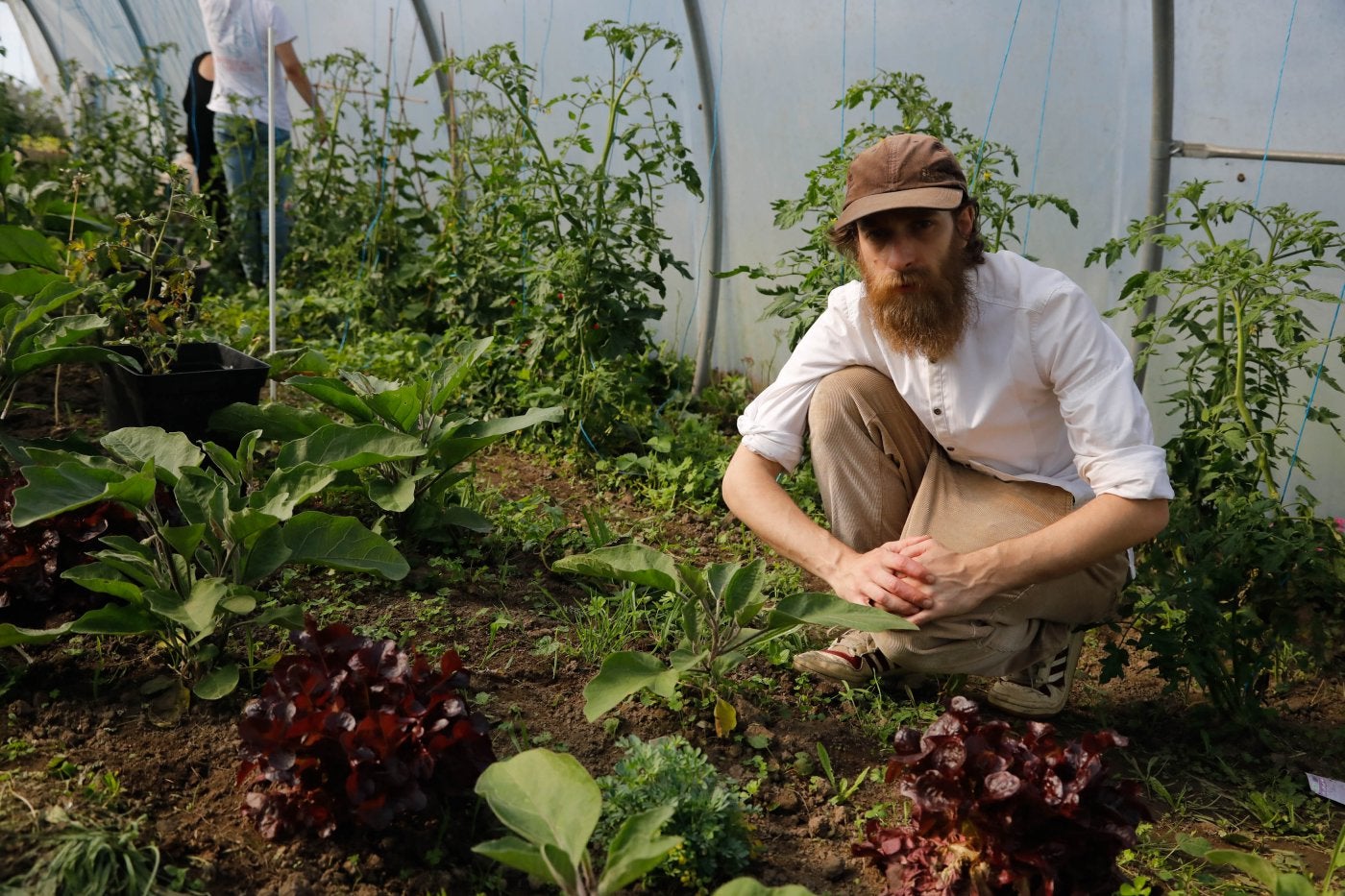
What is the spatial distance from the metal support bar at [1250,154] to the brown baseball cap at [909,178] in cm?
155

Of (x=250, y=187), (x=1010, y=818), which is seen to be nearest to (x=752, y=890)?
(x=1010, y=818)

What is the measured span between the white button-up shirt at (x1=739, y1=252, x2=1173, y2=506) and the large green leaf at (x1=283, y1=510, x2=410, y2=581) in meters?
0.98

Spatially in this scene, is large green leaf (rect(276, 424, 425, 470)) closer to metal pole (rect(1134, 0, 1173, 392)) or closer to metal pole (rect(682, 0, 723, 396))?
metal pole (rect(1134, 0, 1173, 392))

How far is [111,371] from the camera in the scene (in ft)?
11.7

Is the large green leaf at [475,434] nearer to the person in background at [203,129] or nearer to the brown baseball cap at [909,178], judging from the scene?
the brown baseball cap at [909,178]

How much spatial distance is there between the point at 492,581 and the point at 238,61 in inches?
189

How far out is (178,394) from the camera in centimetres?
339

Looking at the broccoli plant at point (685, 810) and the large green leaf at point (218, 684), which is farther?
the large green leaf at point (218, 684)

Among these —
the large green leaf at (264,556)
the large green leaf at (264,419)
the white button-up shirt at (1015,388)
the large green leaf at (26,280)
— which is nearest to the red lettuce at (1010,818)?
the white button-up shirt at (1015,388)

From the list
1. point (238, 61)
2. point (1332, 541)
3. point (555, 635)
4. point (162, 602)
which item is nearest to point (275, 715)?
point (162, 602)

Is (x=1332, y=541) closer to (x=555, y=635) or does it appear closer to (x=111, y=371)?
(x=555, y=635)

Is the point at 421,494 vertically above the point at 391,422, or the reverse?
the point at 391,422

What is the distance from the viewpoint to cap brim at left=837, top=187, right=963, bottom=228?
2.62m

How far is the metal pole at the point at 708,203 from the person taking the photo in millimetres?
5297
